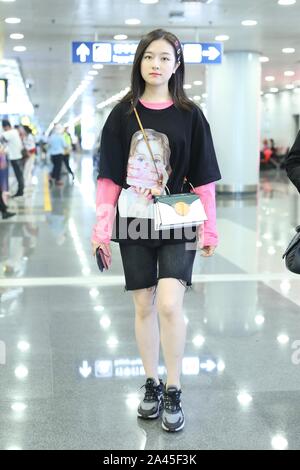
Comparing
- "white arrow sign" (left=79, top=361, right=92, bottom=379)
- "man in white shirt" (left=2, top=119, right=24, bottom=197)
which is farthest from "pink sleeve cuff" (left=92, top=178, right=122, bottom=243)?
"man in white shirt" (left=2, top=119, right=24, bottom=197)

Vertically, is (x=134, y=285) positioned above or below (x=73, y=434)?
above

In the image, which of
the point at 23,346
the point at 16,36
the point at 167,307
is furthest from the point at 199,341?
the point at 16,36

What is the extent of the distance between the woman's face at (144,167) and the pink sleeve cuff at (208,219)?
204 mm

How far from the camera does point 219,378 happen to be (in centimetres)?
388

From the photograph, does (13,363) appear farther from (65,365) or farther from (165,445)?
(165,445)

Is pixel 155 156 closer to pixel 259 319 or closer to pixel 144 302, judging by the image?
pixel 144 302

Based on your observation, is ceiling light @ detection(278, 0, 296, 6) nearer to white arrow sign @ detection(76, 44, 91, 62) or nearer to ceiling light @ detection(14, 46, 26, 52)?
white arrow sign @ detection(76, 44, 91, 62)

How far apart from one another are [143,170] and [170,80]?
0.46 meters

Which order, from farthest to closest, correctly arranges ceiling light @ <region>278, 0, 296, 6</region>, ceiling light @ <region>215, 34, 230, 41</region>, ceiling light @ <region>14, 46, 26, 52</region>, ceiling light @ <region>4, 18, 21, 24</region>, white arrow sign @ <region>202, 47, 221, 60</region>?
ceiling light @ <region>14, 46, 26, 52</region>, ceiling light @ <region>215, 34, 230, 41</region>, white arrow sign @ <region>202, 47, 221, 60</region>, ceiling light @ <region>4, 18, 21, 24</region>, ceiling light @ <region>278, 0, 296, 6</region>

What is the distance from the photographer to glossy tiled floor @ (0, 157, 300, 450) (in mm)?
3145

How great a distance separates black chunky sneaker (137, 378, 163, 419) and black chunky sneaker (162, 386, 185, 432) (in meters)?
0.08

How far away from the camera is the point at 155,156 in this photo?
317 centimetres

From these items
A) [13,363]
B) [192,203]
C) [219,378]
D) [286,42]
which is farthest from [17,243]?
[286,42]

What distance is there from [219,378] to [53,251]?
15.6 ft
